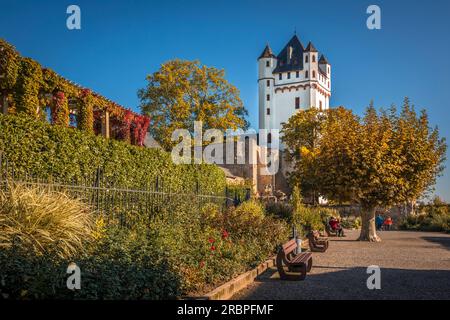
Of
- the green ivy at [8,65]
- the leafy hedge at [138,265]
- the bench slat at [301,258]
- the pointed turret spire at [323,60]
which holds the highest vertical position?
the pointed turret spire at [323,60]

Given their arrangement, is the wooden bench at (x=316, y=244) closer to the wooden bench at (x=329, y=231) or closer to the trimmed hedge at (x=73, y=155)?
the trimmed hedge at (x=73, y=155)

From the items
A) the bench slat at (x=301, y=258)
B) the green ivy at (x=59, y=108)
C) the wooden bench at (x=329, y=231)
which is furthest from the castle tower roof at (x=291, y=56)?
the bench slat at (x=301, y=258)

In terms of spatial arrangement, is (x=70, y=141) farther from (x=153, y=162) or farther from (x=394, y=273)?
(x=394, y=273)

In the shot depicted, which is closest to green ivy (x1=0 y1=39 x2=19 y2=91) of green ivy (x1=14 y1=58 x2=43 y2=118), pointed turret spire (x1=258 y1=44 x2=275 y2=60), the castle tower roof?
green ivy (x1=14 y1=58 x2=43 y2=118)

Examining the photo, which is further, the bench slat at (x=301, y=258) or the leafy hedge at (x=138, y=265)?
the bench slat at (x=301, y=258)

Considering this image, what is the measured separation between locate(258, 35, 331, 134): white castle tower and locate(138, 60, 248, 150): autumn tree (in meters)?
36.2

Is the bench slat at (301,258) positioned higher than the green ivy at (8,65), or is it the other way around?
the green ivy at (8,65)

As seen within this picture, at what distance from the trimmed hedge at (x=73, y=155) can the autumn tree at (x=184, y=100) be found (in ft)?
65.1

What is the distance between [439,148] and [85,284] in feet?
60.1

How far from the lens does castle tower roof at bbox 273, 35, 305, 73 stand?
7731cm

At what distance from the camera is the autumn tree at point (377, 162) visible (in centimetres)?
1919

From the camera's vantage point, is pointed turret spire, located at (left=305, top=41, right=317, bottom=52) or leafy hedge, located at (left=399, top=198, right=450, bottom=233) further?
pointed turret spire, located at (left=305, top=41, right=317, bottom=52)

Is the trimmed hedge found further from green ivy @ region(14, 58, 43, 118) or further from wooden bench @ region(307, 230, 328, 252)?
wooden bench @ region(307, 230, 328, 252)
